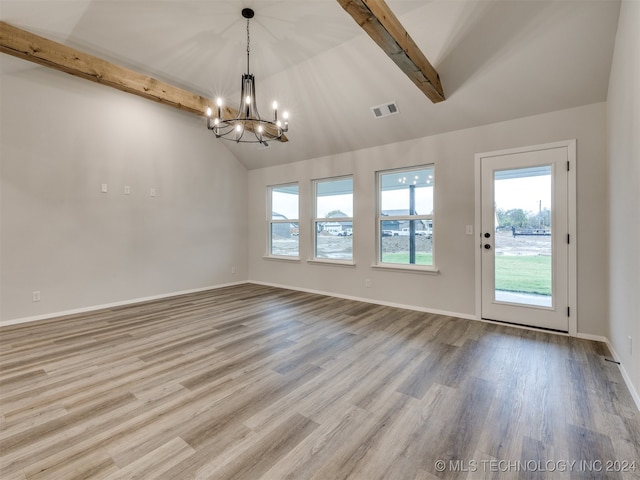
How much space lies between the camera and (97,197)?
4445mm

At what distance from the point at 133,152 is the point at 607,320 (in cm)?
664

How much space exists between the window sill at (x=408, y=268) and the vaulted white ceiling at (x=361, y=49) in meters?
1.93

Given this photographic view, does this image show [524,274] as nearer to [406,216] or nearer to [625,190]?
[625,190]

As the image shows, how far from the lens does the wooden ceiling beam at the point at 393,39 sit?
2.09m

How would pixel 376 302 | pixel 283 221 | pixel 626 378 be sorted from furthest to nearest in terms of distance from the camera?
1. pixel 283 221
2. pixel 376 302
3. pixel 626 378

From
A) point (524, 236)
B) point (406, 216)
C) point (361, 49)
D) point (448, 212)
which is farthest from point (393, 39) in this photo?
point (524, 236)

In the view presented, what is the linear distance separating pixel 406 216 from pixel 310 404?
3247mm

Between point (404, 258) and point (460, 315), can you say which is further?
point (404, 258)

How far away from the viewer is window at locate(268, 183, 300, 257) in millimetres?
6098

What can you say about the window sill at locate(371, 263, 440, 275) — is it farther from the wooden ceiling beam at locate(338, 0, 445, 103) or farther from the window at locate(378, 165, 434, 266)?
the wooden ceiling beam at locate(338, 0, 445, 103)

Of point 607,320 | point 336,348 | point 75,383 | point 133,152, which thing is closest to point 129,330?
point 75,383

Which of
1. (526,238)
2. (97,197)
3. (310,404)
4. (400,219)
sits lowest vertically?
(310,404)

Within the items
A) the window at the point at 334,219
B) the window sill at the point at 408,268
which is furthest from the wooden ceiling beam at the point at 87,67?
the window sill at the point at 408,268

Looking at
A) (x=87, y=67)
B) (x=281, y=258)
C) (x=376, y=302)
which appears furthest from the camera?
(x=281, y=258)
